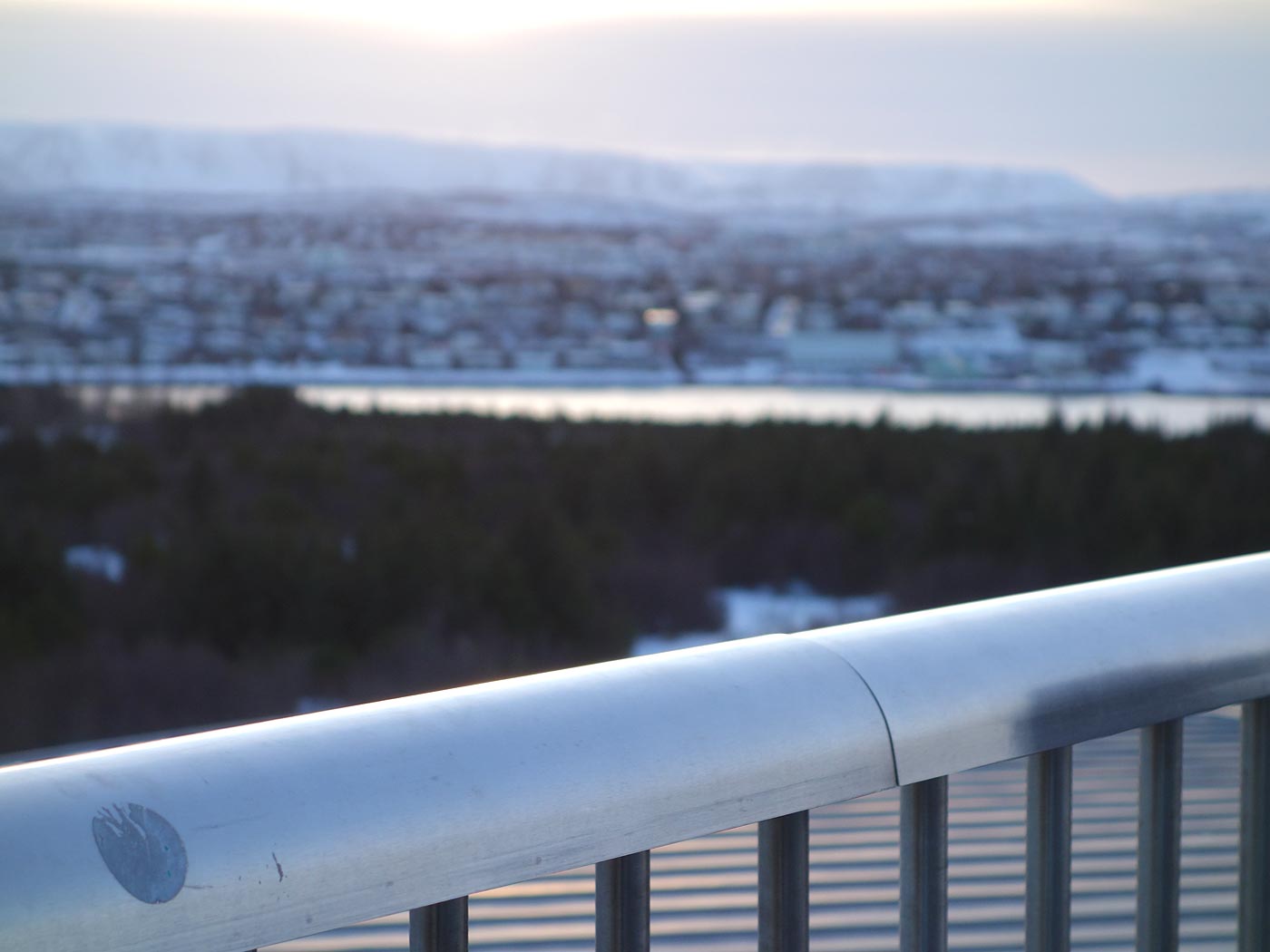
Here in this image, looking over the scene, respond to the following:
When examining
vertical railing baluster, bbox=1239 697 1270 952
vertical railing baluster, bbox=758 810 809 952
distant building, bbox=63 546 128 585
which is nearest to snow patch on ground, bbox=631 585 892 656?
distant building, bbox=63 546 128 585

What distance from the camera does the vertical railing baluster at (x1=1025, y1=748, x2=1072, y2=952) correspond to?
1020 millimetres

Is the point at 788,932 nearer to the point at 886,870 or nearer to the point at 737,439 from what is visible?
the point at 886,870

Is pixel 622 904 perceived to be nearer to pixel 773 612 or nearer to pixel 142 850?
pixel 142 850

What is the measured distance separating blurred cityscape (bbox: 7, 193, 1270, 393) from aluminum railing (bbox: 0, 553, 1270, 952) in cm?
2346

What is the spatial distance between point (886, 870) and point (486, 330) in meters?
28.3

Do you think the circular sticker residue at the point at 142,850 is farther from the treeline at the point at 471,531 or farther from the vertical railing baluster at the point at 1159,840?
the treeline at the point at 471,531

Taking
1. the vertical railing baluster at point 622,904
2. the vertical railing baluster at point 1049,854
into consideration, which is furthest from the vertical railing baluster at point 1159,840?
the vertical railing baluster at point 622,904

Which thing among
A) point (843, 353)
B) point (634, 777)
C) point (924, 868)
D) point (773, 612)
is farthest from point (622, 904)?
point (843, 353)

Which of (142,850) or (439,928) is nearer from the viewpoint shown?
(142,850)

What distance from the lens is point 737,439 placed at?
19625 millimetres

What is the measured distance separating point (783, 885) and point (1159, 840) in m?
0.39

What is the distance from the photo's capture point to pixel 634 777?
77 centimetres

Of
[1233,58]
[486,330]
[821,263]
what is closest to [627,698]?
[1233,58]

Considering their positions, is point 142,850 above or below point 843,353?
above
